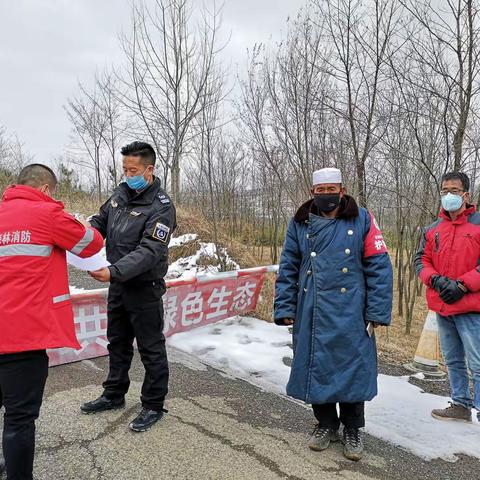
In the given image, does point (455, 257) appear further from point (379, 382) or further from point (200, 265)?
point (200, 265)

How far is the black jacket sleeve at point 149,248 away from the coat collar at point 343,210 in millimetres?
920

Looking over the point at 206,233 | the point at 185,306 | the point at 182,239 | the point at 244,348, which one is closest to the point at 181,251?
the point at 182,239

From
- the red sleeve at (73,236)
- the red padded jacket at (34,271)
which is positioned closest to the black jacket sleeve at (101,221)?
the red sleeve at (73,236)

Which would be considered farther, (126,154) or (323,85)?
(323,85)

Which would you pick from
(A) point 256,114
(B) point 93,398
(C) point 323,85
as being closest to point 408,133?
(C) point 323,85

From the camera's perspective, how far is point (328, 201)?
295 centimetres

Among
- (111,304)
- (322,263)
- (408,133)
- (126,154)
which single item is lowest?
(111,304)

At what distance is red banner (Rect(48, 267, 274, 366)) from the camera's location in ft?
14.4

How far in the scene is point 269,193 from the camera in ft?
47.3

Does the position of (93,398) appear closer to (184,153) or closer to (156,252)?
(156,252)

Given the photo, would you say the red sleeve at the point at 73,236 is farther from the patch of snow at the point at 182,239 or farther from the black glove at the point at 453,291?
the patch of snow at the point at 182,239

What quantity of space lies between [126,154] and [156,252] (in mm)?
761

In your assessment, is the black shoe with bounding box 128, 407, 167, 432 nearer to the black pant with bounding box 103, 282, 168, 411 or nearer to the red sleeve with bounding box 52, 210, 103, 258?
the black pant with bounding box 103, 282, 168, 411

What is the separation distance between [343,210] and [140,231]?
141 centimetres
